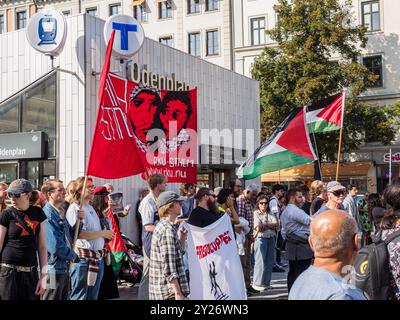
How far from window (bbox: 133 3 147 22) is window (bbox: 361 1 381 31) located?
15838 mm

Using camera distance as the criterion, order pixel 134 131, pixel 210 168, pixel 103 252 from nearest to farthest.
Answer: pixel 103 252 < pixel 134 131 < pixel 210 168

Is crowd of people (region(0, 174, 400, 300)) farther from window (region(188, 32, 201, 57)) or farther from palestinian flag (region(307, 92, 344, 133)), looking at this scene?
window (region(188, 32, 201, 57))

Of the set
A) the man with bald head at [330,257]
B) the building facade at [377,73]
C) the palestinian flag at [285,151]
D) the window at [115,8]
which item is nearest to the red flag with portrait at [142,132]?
the palestinian flag at [285,151]

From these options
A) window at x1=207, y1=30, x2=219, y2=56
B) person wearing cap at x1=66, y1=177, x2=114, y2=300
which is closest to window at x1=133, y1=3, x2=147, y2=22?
window at x1=207, y1=30, x2=219, y2=56

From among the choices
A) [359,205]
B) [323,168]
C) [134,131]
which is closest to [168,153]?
[134,131]

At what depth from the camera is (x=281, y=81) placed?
31.4 metres

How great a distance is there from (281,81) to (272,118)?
2.15 metres

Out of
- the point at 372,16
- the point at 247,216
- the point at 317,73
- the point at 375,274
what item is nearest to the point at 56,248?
the point at 375,274

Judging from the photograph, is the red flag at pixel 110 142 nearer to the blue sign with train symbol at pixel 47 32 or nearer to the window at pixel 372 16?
the blue sign with train symbol at pixel 47 32

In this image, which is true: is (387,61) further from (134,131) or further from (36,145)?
(134,131)

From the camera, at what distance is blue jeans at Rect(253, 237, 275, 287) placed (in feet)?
33.3

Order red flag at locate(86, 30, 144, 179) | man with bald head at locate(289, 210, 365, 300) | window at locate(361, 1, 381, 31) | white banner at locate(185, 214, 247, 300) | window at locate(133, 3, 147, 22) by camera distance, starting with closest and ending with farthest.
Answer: man with bald head at locate(289, 210, 365, 300), white banner at locate(185, 214, 247, 300), red flag at locate(86, 30, 144, 179), window at locate(361, 1, 381, 31), window at locate(133, 3, 147, 22)

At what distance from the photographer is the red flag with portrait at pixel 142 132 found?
6863mm

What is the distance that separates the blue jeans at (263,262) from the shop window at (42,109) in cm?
490
